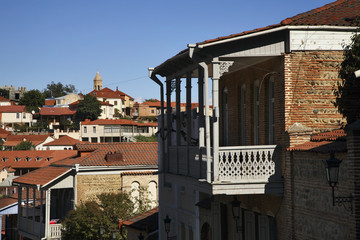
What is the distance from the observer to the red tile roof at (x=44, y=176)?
37125 mm

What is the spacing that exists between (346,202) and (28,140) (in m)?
129

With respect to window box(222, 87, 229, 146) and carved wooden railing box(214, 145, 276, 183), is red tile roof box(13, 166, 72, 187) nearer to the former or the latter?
window box(222, 87, 229, 146)

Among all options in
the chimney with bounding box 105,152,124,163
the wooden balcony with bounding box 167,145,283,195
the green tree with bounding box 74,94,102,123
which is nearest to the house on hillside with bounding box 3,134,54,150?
the green tree with bounding box 74,94,102,123

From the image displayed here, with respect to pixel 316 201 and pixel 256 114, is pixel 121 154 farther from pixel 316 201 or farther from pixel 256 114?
pixel 316 201

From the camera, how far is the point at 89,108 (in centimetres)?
15412

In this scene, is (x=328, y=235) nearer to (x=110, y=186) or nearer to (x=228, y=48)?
(x=228, y=48)

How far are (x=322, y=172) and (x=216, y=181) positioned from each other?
276 cm

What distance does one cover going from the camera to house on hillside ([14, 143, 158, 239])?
37.2 meters

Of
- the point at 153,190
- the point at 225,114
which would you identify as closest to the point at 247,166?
the point at 225,114

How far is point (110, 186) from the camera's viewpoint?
38812mm

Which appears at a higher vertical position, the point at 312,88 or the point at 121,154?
the point at 312,88

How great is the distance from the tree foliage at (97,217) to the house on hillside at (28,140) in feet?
335

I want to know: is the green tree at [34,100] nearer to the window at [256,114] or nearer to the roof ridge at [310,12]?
the window at [256,114]

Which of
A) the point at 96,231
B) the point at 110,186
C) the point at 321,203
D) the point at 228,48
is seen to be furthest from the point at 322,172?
the point at 110,186
